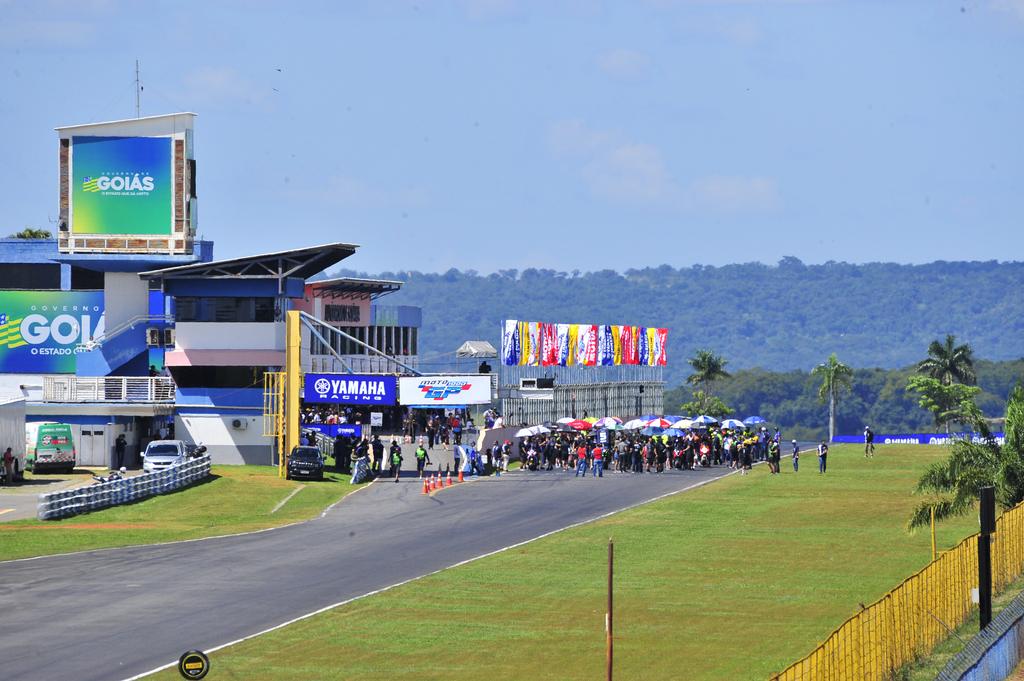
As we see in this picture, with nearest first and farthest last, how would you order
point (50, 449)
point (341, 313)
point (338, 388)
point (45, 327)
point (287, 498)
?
point (287, 498), point (50, 449), point (338, 388), point (45, 327), point (341, 313)

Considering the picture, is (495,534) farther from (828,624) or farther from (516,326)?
(516,326)

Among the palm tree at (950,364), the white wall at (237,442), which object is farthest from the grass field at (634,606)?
the palm tree at (950,364)

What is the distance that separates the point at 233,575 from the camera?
38156 millimetres

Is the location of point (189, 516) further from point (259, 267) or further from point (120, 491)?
point (259, 267)

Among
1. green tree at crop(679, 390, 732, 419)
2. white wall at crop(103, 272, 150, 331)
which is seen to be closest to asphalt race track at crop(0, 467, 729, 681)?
white wall at crop(103, 272, 150, 331)

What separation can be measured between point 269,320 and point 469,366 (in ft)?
259

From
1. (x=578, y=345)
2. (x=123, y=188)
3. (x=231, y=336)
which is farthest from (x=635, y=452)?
(x=578, y=345)

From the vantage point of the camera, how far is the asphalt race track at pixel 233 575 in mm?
28828

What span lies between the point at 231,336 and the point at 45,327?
1780cm

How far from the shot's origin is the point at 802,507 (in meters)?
55.8

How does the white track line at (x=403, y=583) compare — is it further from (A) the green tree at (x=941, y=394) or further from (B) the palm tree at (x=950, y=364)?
(B) the palm tree at (x=950, y=364)

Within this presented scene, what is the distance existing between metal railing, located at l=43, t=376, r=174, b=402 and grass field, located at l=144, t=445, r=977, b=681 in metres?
28.5

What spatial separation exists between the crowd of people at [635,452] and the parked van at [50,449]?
725 inches

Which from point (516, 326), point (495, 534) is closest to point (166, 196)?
point (516, 326)
